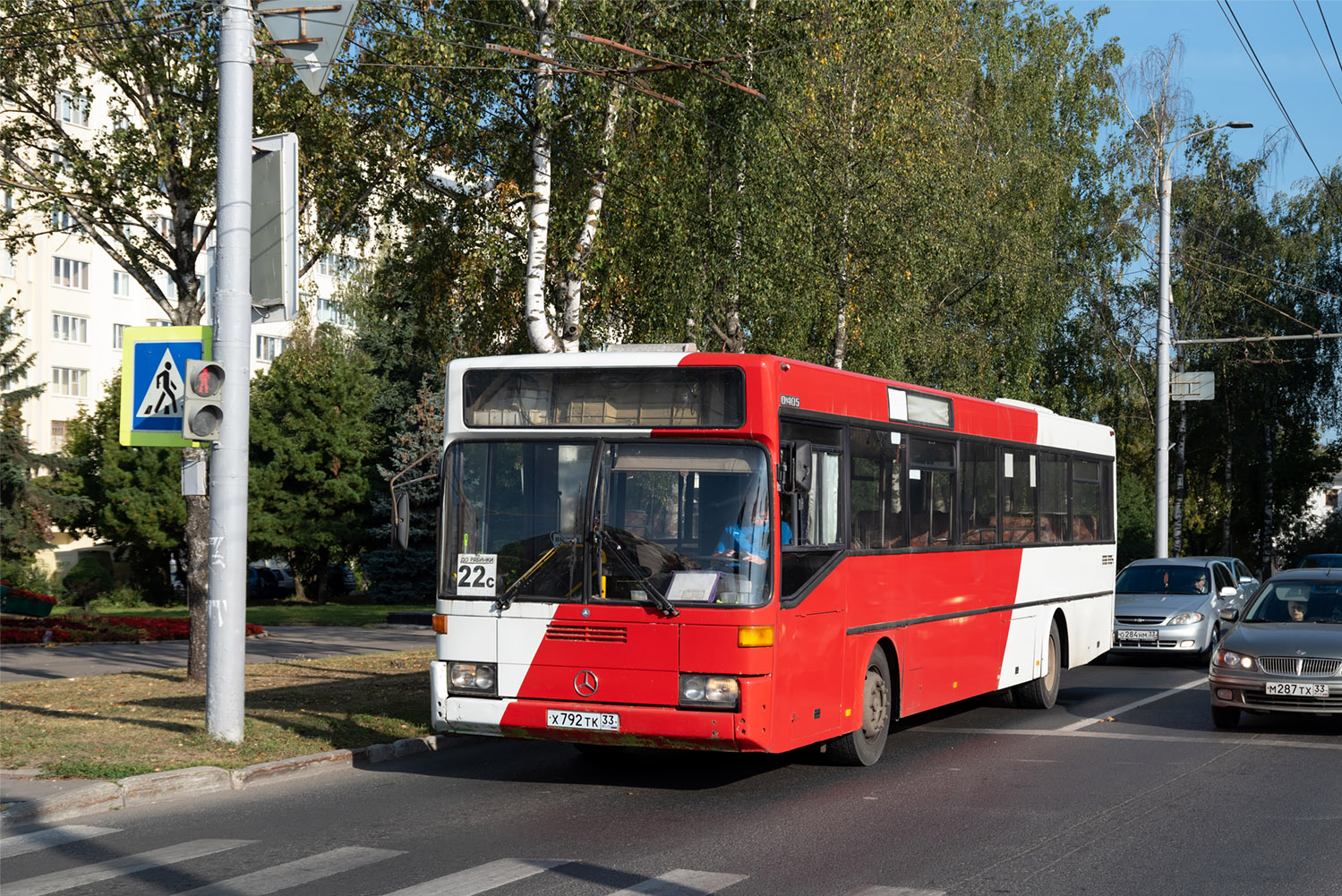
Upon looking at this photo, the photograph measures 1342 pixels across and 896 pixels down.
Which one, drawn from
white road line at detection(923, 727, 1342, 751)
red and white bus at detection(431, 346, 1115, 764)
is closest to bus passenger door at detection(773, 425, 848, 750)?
red and white bus at detection(431, 346, 1115, 764)

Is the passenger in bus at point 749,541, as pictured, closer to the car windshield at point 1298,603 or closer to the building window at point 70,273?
the car windshield at point 1298,603

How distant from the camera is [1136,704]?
15.7 m

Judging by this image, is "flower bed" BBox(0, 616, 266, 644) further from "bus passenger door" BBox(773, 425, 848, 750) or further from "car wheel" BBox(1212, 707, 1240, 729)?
"car wheel" BBox(1212, 707, 1240, 729)

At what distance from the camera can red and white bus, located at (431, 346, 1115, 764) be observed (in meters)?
9.30

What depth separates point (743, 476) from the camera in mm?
9398

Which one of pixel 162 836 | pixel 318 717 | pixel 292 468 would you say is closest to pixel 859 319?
pixel 318 717

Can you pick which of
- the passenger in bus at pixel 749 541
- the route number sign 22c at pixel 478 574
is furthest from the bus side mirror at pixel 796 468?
the route number sign 22c at pixel 478 574

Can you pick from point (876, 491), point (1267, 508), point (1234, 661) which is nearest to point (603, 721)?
point (876, 491)

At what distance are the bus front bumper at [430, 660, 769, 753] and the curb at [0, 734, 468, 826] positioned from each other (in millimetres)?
1323

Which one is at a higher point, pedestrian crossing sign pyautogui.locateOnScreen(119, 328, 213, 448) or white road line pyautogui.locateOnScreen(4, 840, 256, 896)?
pedestrian crossing sign pyautogui.locateOnScreen(119, 328, 213, 448)

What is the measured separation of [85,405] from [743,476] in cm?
5588

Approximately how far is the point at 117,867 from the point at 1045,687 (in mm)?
10418

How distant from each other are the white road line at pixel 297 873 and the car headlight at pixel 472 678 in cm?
204

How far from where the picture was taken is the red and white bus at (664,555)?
9.30m
